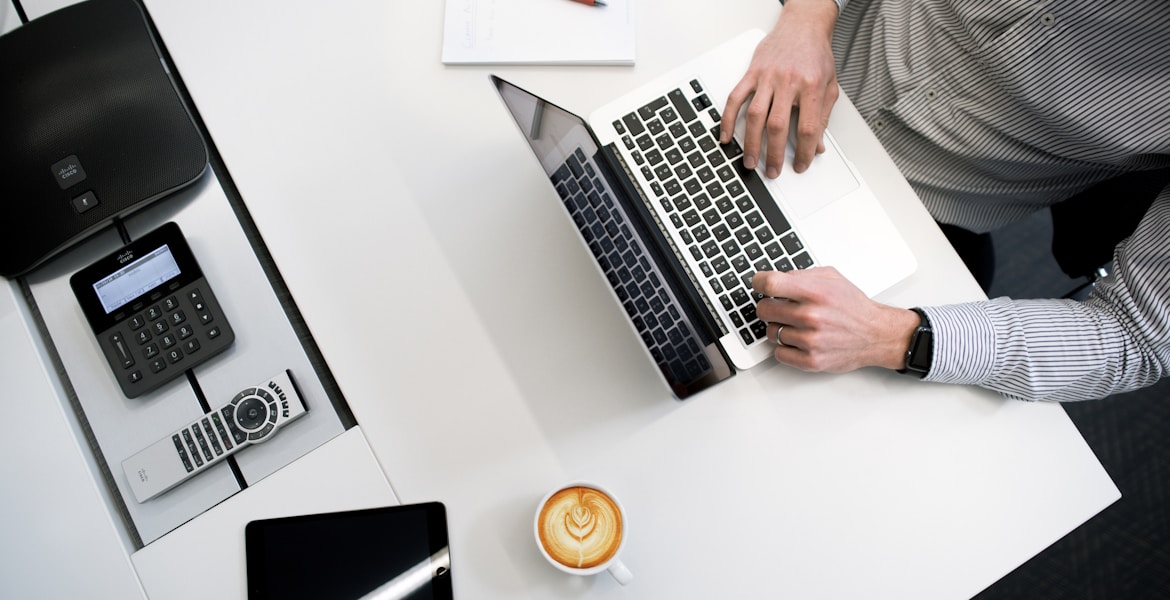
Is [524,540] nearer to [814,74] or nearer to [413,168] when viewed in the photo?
[413,168]

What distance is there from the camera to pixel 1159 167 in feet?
2.79

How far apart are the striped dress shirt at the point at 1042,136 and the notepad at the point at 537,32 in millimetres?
317

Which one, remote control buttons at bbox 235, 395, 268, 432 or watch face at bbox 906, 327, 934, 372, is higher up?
remote control buttons at bbox 235, 395, 268, 432

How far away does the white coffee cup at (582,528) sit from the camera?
0.69 metres

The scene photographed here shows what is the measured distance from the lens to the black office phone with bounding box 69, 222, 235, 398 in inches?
32.0

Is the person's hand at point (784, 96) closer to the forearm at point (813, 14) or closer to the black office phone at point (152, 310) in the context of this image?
the forearm at point (813, 14)

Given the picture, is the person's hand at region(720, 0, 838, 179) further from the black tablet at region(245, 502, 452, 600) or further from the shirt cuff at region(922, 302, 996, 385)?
the black tablet at region(245, 502, 452, 600)

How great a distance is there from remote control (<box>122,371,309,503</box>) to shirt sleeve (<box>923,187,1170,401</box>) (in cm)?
72

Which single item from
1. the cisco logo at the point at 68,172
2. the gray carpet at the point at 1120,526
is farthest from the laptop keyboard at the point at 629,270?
the gray carpet at the point at 1120,526

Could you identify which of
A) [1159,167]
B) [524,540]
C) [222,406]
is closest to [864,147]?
[1159,167]

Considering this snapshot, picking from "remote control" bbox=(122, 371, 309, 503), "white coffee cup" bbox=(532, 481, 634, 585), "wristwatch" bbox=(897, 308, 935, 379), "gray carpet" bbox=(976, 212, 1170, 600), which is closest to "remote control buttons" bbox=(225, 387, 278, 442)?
"remote control" bbox=(122, 371, 309, 503)

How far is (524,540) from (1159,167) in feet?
2.89

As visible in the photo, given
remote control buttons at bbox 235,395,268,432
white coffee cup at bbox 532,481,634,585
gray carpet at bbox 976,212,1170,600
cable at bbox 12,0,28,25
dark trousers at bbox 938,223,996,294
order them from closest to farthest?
white coffee cup at bbox 532,481,634,585, remote control buttons at bbox 235,395,268,432, cable at bbox 12,0,28,25, dark trousers at bbox 938,223,996,294, gray carpet at bbox 976,212,1170,600

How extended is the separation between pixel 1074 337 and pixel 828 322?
0.30 meters
